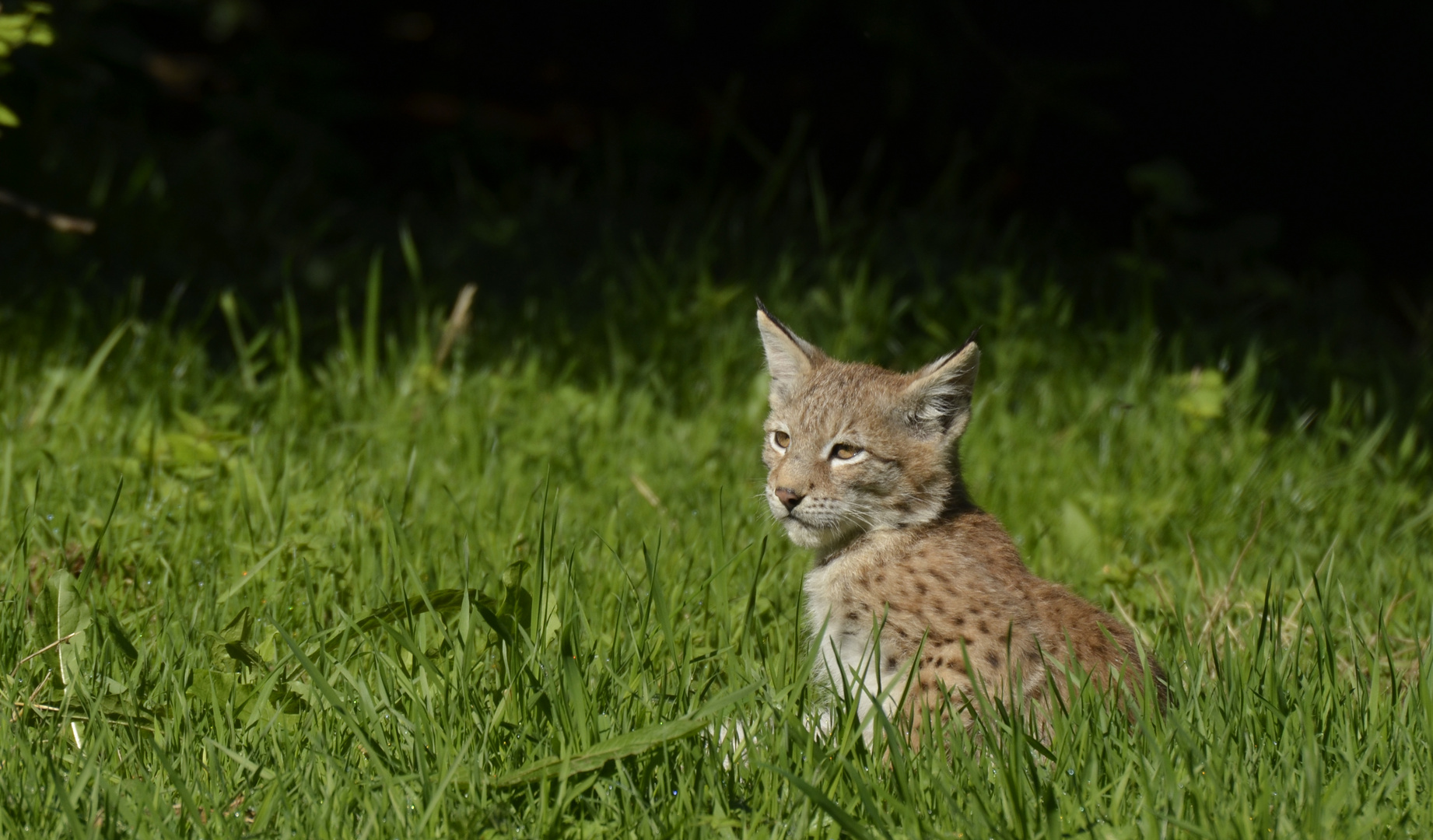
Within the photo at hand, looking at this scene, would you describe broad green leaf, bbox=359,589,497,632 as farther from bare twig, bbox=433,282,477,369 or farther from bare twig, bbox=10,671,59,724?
bare twig, bbox=433,282,477,369

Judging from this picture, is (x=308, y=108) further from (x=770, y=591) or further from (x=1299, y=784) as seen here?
(x=1299, y=784)

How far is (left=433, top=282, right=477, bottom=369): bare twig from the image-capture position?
19.5 feet

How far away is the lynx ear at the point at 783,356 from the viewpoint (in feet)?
15.1

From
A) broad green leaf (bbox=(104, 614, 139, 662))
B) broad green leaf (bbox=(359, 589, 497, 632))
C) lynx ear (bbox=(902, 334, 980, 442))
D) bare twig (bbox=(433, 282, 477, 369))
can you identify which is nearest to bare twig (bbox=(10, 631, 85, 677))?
broad green leaf (bbox=(104, 614, 139, 662))

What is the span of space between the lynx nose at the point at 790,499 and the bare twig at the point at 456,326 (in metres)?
2.18

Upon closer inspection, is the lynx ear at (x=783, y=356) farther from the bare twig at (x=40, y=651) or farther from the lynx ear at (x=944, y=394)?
the bare twig at (x=40, y=651)

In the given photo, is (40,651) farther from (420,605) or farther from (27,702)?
(420,605)

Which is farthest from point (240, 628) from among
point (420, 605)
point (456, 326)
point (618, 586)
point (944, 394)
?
point (456, 326)

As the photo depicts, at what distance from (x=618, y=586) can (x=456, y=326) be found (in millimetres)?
2134

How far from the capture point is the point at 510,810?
3041 mm

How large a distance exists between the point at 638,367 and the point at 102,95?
5.40 metres

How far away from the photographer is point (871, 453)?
4.29 metres

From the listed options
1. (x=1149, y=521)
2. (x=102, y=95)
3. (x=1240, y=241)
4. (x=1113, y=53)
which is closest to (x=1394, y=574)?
(x=1149, y=521)

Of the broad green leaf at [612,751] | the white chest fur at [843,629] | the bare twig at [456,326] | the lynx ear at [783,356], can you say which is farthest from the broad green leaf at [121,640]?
the bare twig at [456,326]
